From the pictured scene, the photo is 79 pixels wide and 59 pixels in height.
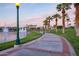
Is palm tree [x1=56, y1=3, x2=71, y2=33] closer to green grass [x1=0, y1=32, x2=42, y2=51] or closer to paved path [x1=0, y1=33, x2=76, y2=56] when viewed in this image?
paved path [x1=0, y1=33, x2=76, y2=56]

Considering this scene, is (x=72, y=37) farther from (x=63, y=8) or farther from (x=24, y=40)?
(x=24, y=40)

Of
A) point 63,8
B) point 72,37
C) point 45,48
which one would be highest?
point 63,8

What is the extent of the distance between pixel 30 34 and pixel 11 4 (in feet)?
1.25

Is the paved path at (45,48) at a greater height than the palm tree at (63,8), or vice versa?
the palm tree at (63,8)

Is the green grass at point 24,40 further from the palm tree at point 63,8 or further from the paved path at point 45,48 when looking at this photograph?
the palm tree at point 63,8

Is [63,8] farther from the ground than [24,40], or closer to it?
farther from the ground

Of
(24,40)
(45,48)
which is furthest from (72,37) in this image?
(24,40)

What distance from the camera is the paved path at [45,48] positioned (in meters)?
2.37

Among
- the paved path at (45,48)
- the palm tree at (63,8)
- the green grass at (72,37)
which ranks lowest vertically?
the paved path at (45,48)

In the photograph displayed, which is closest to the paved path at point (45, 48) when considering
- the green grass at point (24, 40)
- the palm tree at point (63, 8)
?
the green grass at point (24, 40)

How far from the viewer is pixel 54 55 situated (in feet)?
7.75

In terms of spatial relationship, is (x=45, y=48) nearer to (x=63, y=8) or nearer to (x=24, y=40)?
(x=24, y=40)

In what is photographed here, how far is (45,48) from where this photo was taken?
2.40m

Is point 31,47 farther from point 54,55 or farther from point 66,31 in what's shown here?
point 66,31
